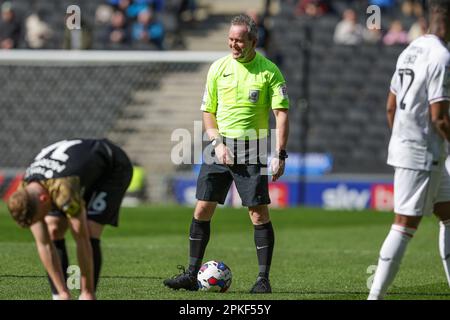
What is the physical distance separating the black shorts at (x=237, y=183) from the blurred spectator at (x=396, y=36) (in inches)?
531

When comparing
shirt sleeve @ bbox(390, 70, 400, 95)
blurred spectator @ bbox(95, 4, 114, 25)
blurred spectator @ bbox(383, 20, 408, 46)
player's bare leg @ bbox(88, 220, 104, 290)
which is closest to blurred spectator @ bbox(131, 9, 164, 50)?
blurred spectator @ bbox(95, 4, 114, 25)

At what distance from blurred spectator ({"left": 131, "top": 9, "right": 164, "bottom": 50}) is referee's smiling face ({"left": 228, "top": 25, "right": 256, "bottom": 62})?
14442 mm

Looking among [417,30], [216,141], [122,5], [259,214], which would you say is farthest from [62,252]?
[122,5]

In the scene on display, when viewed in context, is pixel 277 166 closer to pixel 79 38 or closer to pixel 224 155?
pixel 224 155

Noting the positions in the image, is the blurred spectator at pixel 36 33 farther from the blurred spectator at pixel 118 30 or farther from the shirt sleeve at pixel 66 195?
the shirt sleeve at pixel 66 195

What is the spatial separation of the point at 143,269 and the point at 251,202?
2.25 metres

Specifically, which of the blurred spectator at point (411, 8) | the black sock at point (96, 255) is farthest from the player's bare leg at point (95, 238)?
the blurred spectator at point (411, 8)

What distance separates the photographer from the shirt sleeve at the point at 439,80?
26.0ft

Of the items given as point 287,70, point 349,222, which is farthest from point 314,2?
point 349,222

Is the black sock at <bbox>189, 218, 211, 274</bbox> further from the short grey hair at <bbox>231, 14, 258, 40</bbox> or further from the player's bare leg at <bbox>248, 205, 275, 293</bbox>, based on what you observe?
the short grey hair at <bbox>231, 14, 258, 40</bbox>

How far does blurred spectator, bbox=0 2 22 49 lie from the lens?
78.5 feet

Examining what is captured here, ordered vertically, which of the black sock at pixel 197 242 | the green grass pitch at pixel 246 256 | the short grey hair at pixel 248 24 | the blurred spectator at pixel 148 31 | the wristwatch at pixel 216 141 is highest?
the short grey hair at pixel 248 24

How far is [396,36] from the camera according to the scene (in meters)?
22.9

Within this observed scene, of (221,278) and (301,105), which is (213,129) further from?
(301,105)
